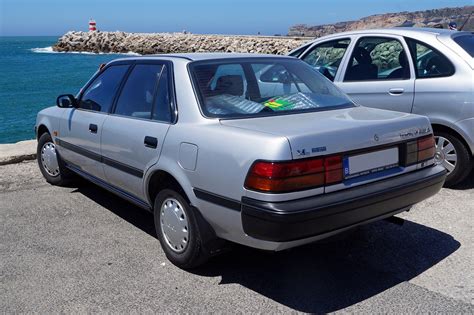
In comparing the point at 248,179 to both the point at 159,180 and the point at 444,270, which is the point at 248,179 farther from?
the point at 444,270

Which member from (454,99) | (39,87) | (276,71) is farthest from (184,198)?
(39,87)

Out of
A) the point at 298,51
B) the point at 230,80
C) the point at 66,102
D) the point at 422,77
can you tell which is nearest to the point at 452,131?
the point at 422,77

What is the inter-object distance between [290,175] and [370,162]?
0.67m

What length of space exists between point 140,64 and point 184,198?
1520mm

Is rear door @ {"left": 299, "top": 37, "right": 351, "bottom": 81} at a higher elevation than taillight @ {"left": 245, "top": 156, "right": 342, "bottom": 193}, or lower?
higher

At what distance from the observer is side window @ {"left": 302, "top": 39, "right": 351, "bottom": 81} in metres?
6.53

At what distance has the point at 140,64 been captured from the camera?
4.61m

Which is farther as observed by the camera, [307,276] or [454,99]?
[454,99]

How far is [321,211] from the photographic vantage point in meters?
3.11

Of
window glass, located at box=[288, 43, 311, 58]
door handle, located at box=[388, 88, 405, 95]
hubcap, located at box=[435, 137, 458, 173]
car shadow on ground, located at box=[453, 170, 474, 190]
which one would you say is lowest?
car shadow on ground, located at box=[453, 170, 474, 190]

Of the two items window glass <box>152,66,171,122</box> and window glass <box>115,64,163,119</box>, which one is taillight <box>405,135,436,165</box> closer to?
window glass <box>152,66,171,122</box>

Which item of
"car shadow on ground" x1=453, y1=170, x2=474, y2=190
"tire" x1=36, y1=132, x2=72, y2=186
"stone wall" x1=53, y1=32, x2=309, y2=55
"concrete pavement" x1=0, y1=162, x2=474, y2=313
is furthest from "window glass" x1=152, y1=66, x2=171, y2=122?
"stone wall" x1=53, y1=32, x2=309, y2=55

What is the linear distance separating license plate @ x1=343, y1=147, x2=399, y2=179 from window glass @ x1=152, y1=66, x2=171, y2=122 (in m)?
1.45

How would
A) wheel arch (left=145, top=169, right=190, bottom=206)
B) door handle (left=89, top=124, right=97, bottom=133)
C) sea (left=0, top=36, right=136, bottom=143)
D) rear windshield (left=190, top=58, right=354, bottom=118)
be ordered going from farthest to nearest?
1. sea (left=0, top=36, right=136, bottom=143)
2. door handle (left=89, top=124, right=97, bottom=133)
3. rear windshield (left=190, top=58, right=354, bottom=118)
4. wheel arch (left=145, top=169, right=190, bottom=206)
